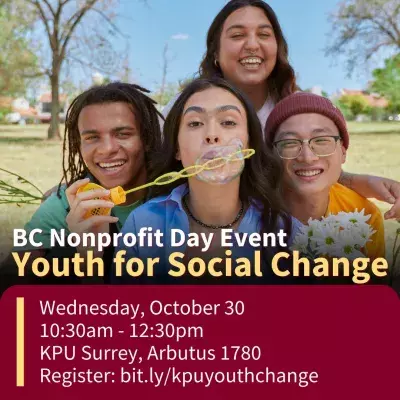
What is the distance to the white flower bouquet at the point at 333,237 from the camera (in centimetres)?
142

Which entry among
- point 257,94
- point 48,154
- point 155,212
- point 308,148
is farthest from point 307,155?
point 48,154

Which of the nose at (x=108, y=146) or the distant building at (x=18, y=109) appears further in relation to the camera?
the distant building at (x=18, y=109)

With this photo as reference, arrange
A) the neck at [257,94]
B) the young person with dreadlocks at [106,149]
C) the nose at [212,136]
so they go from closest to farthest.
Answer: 1. the nose at [212,136]
2. the young person with dreadlocks at [106,149]
3. the neck at [257,94]

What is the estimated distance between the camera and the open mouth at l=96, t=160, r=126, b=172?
55.3 inches

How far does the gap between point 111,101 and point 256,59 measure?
36 cm

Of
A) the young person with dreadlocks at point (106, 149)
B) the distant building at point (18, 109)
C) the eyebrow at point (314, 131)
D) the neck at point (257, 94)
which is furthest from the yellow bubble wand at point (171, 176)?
the distant building at point (18, 109)

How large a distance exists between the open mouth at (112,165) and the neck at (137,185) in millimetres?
49

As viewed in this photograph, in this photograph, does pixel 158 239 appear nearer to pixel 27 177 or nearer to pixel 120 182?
pixel 120 182

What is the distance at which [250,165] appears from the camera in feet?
4.54

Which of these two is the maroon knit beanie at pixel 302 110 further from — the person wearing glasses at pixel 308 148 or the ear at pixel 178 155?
the ear at pixel 178 155

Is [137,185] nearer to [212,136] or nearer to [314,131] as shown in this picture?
[212,136]
